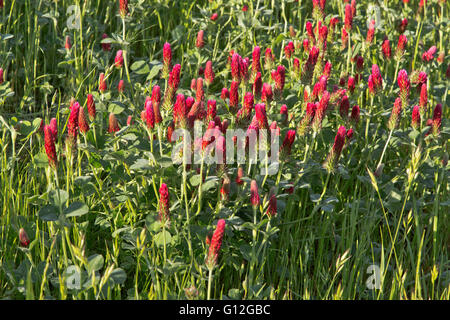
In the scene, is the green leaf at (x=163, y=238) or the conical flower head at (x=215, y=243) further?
the green leaf at (x=163, y=238)

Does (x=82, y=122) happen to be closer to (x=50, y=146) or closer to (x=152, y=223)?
(x=50, y=146)

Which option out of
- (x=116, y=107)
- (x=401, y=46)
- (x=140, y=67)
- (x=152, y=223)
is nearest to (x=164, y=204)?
(x=152, y=223)

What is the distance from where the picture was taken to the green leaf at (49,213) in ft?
7.19

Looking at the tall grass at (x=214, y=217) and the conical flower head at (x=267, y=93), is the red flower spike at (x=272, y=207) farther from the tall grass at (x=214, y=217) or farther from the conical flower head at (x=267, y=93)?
the conical flower head at (x=267, y=93)

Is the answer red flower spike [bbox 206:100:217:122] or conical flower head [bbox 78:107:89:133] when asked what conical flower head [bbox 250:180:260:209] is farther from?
conical flower head [bbox 78:107:89:133]

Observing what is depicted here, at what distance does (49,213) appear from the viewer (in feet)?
7.32

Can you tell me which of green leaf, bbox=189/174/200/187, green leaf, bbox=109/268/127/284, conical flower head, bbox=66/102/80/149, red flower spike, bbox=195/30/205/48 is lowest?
green leaf, bbox=109/268/127/284

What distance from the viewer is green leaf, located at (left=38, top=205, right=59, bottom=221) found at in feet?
7.19

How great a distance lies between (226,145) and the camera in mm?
2484

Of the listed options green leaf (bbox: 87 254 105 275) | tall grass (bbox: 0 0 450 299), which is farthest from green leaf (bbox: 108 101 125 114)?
green leaf (bbox: 87 254 105 275)

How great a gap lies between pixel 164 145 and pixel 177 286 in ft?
1.98

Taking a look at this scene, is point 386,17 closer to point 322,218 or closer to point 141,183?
point 322,218

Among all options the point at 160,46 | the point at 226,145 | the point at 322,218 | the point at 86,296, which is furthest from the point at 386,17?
the point at 86,296

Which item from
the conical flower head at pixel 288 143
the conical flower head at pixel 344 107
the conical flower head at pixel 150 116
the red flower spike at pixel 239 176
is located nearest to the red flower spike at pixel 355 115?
the conical flower head at pixel 344 107
